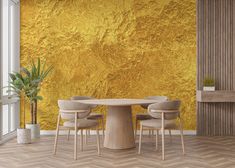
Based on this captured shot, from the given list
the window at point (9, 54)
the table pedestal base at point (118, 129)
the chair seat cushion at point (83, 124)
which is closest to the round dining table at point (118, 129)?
the table pedestal base at point (118, 129)

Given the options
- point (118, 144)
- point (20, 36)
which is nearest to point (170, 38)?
point (118, 144)

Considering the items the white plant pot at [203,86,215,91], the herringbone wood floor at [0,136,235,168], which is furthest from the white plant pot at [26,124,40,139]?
the white plant pot at [203,86,215,91]

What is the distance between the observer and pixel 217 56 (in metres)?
6.62

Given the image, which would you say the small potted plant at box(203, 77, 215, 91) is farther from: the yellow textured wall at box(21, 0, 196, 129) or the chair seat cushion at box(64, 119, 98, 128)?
the chair seat cushion at box(64, 119, 98, 128)

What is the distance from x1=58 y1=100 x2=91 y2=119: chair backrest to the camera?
4.62 m

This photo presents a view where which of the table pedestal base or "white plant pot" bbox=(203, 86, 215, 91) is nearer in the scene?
the table pedestal base

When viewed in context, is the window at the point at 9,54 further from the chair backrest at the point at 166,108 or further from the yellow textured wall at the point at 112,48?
the chair backrest at the point at 166,108

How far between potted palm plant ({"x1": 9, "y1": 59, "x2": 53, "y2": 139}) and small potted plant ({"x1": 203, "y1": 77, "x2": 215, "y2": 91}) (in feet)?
9.75

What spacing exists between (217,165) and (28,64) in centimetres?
425

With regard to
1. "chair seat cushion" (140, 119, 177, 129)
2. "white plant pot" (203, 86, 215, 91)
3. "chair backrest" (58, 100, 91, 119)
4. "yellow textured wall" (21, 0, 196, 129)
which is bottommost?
"chair seat cushion" (140, 119, 177, 129)

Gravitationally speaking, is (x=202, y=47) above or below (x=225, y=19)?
below

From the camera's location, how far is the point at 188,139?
6.19 meters

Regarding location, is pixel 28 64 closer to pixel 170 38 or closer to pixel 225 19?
pixel 170 38

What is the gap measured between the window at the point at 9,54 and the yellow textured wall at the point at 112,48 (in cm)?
14
